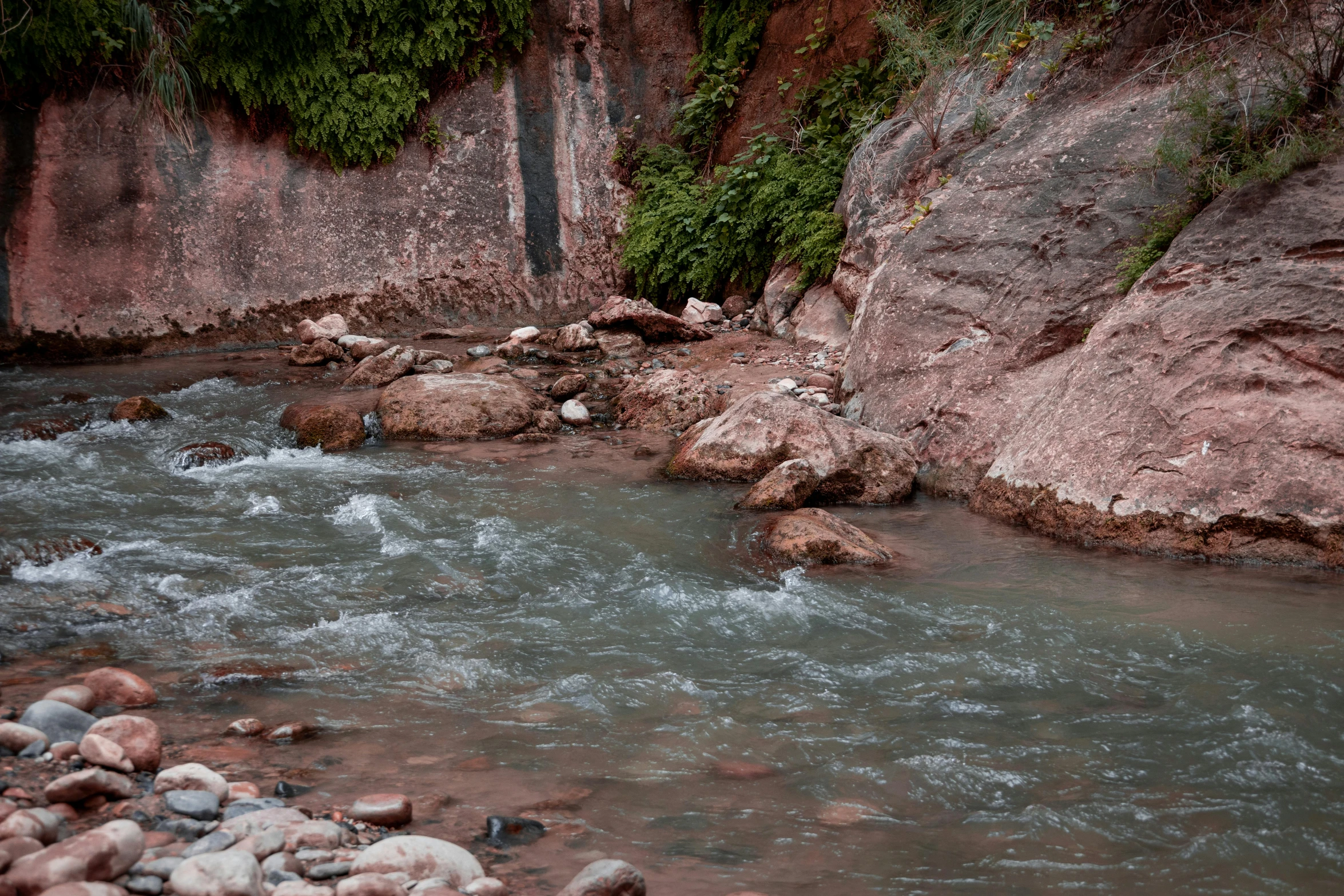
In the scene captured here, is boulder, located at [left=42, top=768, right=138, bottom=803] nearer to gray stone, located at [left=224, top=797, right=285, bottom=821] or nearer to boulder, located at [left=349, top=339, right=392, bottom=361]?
gray stone, located at [left=224, top=797, right=285, bottom=821]

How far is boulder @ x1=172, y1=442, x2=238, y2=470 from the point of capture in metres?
7.24

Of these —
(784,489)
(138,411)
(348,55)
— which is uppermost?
(348,55)

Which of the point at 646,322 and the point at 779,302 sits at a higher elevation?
the point at 779,302

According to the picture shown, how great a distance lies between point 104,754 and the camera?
2.85 m

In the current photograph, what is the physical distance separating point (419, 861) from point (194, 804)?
0.72 metres

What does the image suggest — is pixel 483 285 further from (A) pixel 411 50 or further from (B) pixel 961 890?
(B) pixel 961 890

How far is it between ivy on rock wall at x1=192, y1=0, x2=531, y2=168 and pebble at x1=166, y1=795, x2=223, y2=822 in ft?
36.0

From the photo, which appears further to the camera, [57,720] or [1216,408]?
[1216,408]

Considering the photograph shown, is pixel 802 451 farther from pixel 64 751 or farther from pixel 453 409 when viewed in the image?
pixel 64 751

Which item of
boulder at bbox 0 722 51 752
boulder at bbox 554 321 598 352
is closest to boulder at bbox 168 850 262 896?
boulder at bbox 0 722 51 752

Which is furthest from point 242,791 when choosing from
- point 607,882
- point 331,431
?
point 331,431

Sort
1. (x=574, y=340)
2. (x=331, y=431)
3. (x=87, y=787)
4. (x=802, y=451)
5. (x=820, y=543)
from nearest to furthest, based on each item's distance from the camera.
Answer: (x=87, y=787), (x=820, y=543), (x=802, y=451), (x=331, y=431), (x=574, y=340)

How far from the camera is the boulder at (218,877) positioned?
2.23m

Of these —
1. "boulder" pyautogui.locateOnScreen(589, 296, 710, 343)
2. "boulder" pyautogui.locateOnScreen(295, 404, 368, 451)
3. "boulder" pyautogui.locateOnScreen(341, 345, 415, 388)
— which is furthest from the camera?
"boulder" pyautogui.locateOnScreen(589, 296, 710, 343)
